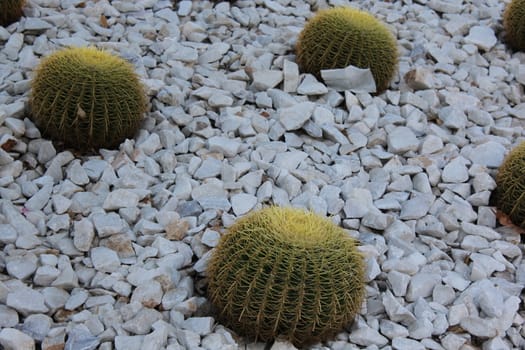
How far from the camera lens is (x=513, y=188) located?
3135mm

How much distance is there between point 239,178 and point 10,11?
1729 millimetres

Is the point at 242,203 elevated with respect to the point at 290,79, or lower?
lower

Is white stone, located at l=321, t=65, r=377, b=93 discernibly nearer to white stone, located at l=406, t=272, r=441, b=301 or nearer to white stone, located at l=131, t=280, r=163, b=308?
white stone, located at l=406, t=272, r=441, b=301

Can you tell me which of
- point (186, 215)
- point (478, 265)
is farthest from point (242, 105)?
point (478, 265)

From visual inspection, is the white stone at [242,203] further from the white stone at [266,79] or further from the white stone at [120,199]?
the white stone at [266,79]

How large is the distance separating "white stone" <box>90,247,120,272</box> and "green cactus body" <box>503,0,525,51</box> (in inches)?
113

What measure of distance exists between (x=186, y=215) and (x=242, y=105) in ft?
2.94

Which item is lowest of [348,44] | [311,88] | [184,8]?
[311,88]

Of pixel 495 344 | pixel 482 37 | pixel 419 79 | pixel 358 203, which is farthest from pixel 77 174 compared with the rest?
pixel 482 37

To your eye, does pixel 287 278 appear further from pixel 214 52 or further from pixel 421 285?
pixel 214 52

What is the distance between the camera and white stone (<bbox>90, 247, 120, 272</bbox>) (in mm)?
2709

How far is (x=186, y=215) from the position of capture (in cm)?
297

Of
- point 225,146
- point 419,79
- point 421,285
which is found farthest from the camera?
point 419,79

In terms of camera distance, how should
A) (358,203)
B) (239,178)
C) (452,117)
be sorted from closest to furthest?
1. (358,203)
2. (239,178)
3. (452,117)
